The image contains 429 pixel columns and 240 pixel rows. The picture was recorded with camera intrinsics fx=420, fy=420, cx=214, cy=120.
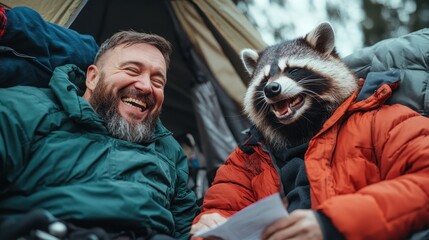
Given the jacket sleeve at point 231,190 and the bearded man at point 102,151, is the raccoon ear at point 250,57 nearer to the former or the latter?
the bearded man at point 102,151

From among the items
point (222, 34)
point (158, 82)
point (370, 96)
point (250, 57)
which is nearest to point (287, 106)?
point (370, 96)

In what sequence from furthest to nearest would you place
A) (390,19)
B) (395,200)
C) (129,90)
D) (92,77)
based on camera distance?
(390,19) → (92,77) → (129,90) → (395,200)

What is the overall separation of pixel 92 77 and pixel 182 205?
0.95m

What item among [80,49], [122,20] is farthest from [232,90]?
[80,49]

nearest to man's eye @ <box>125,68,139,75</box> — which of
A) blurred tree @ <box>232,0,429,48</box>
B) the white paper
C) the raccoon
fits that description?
the raccoon

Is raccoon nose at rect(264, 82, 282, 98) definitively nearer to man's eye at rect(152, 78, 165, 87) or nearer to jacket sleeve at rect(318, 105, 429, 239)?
jacket sleeve at rect(318, 105, 429, 239)

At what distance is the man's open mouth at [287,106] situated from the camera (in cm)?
224

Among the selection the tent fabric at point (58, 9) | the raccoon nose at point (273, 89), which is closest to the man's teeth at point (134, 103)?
the raccoon nose at point (273, 89)

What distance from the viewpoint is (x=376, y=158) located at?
1905mm

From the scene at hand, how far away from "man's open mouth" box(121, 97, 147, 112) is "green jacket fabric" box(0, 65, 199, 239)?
0.31m

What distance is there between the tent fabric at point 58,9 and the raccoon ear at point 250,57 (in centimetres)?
141

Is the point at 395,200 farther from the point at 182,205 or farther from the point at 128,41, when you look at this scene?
the point at 128,41

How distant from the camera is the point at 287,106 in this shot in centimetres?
228

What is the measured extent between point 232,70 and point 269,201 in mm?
2577
